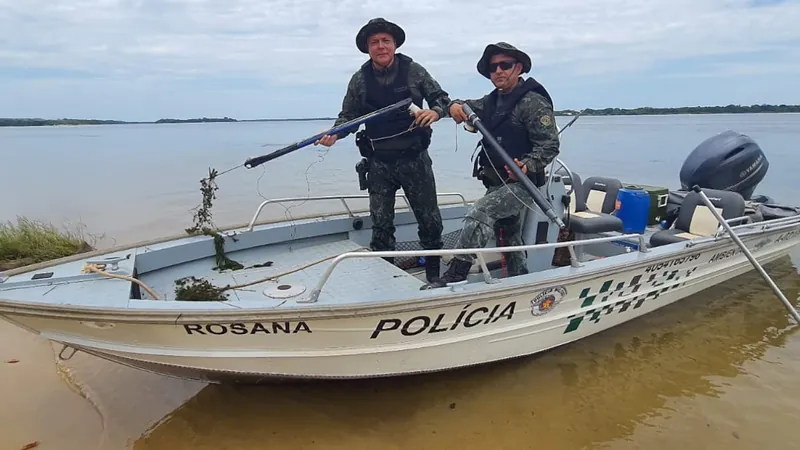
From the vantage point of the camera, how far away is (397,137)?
4375 mm

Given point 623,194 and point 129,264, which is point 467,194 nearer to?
point 623,194

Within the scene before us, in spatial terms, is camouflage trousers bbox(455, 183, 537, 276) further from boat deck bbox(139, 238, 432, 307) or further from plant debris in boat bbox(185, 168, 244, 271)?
plant debris in boat bbox(185, 168, 244, 271)

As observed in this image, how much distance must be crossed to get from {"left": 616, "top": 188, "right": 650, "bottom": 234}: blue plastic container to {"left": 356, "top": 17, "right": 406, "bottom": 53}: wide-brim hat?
121 inches

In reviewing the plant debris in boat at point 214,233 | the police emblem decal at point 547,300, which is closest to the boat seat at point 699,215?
the police emblem decal at point 547,300

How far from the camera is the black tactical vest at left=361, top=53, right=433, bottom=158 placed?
14.0ft

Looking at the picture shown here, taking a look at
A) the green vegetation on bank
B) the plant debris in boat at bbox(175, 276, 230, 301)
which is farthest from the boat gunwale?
the green vegetation on bank

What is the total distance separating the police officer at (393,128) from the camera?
4.20 m

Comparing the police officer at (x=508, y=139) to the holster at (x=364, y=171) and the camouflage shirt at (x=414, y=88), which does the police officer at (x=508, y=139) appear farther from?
the holster at (x=364, y=171)

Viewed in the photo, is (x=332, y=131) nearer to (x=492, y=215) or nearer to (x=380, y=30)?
→ (x=380, y=30)

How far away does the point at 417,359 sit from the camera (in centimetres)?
346

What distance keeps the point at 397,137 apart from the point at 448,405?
2.19m

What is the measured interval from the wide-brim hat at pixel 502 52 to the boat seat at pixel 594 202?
1736 mm

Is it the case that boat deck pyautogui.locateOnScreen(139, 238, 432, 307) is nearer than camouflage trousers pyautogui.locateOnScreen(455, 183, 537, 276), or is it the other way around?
boat deck pyautogui.locateOnScreen(139, 238, 432, 307)

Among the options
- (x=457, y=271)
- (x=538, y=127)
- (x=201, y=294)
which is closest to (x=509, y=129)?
(x=538, y=127)
